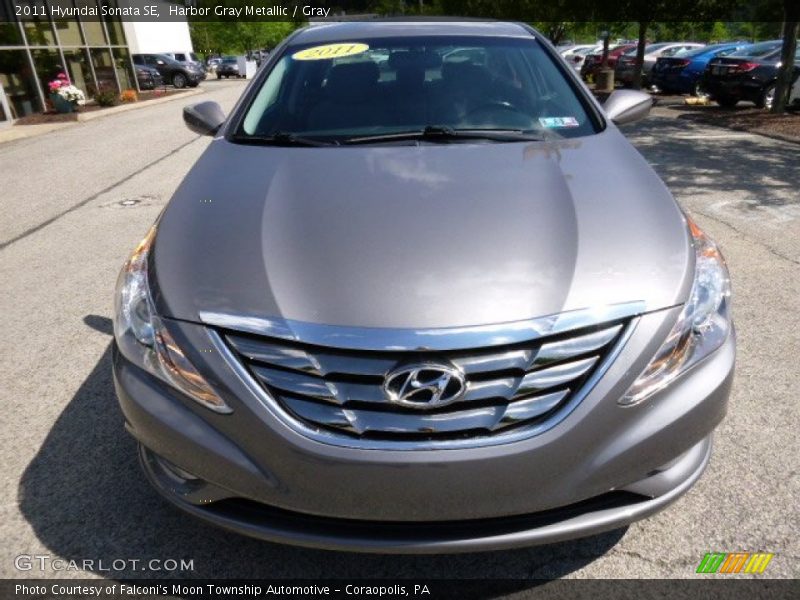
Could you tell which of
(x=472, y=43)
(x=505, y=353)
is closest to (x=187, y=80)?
(x=472, y=43)

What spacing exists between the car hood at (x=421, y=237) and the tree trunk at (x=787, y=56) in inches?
393

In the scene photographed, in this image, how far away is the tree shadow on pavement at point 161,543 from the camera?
1.94 metres

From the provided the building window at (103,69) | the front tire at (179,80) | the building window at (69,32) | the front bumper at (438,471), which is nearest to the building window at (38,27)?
the building window at (69,32)

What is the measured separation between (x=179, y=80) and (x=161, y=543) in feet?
107

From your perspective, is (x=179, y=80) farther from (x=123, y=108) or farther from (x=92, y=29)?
(x=123, y=108)

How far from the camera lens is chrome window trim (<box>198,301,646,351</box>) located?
153cm

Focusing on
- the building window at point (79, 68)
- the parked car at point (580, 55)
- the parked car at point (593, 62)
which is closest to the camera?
the building window at point (79, 68)

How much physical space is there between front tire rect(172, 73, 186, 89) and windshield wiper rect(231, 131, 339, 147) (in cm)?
3129

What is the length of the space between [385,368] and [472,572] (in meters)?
0.83

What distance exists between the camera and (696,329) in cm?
175

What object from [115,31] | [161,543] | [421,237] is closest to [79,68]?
[115,31]

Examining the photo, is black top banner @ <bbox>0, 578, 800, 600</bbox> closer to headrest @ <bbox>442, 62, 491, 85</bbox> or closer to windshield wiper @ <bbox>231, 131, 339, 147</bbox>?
windshield wiper @ <bbox>231, 131, 339, 147</bbox>

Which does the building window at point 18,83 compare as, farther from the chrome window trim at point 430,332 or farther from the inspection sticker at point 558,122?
the chrome window trim at point 430,332

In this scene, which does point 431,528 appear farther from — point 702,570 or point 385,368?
point 702,570
